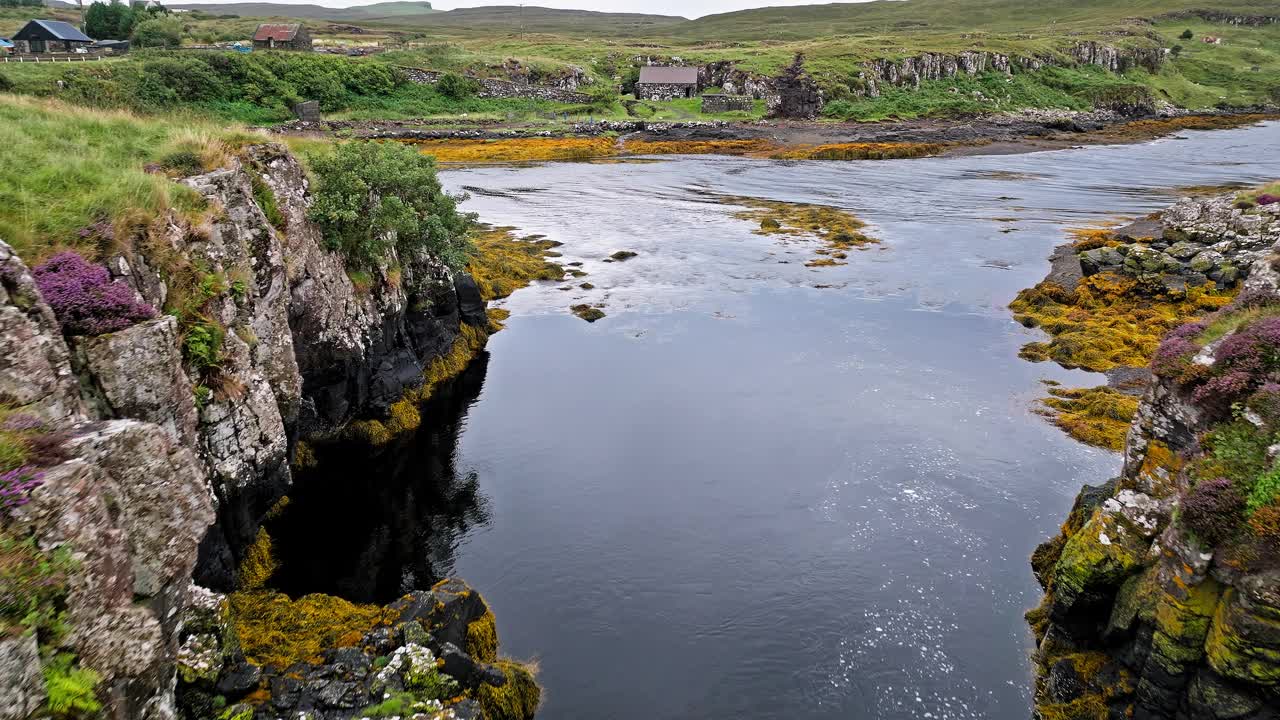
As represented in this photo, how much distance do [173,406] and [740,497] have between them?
66.1ft

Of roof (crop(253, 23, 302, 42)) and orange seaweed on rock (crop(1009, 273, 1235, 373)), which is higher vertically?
roof (crop(253, 23, 302, 42))

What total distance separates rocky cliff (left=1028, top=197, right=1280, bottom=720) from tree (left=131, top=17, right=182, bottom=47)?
531 feet

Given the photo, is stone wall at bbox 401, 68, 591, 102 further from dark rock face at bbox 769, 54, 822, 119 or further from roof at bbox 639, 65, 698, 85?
dark rock face at bbox 769, 54, 822, 119

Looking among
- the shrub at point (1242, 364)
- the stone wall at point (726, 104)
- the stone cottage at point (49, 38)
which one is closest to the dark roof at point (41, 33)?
the stone cottage at point (49, 38)

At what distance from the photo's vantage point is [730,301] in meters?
52.8

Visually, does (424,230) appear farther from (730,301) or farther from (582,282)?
(730,301)

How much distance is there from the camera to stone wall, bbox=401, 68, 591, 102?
152750 mm

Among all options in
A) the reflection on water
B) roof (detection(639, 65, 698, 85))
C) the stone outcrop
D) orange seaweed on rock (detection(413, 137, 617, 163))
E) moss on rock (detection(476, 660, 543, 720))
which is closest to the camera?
moss on rock (detection(476, 660, 543, 720))

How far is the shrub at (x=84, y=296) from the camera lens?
15016 mm

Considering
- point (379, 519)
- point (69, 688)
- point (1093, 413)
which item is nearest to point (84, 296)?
point (69, 688)

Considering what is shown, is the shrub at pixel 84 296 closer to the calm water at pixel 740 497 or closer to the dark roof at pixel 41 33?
the calm water at pixel 740 497

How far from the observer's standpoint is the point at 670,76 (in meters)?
170

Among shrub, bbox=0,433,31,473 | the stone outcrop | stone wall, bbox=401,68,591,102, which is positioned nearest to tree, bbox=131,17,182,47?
stone wall, bbox=401,68,591,102

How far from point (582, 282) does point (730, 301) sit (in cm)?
1206
